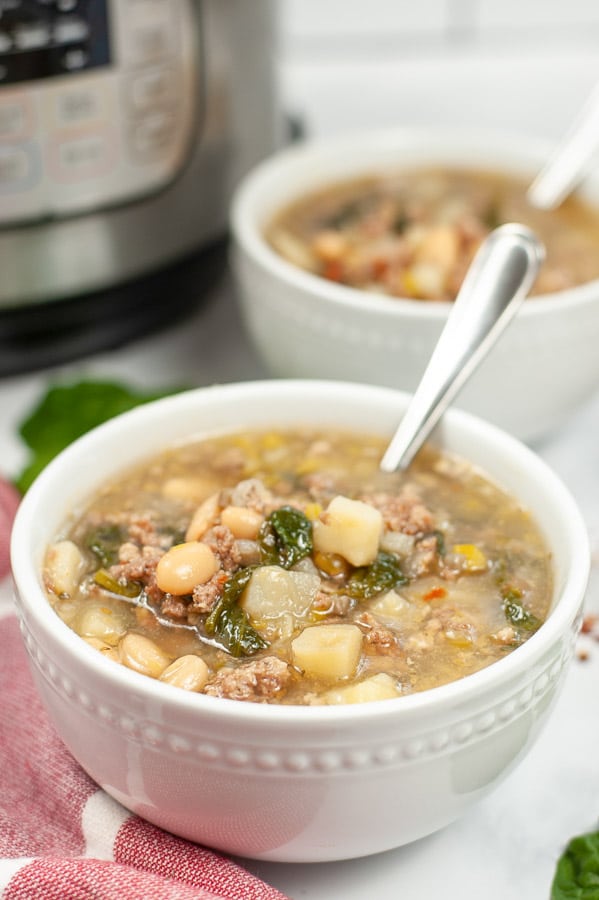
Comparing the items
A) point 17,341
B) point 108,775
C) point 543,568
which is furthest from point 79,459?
point 17,341

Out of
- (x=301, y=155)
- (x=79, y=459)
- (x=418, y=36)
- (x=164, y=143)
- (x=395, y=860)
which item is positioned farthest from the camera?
(x=418, y=36)

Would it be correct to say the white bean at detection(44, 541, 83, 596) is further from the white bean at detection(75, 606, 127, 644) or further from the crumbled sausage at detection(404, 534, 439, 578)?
the crumbled sausage at detection(404, 534, 439, 578)

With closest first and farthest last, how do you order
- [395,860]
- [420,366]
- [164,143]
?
[395,860], [420,366], [164,143]

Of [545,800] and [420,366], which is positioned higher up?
[420,366]

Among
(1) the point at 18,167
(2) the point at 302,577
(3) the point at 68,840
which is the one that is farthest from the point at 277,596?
(1) the point at 18,167

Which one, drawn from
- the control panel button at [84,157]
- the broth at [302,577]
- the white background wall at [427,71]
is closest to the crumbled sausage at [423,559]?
the broth at [302,577]

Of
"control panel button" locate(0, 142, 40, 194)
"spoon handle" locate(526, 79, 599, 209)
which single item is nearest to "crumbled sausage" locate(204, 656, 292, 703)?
"control panel button" locate(0, 142, 40, 194)

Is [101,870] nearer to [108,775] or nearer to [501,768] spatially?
[108,775]
